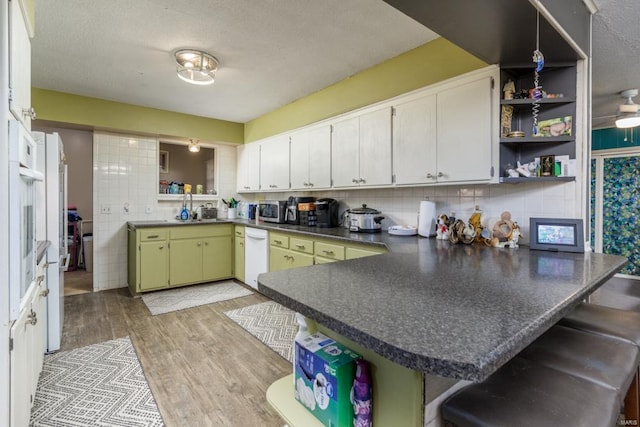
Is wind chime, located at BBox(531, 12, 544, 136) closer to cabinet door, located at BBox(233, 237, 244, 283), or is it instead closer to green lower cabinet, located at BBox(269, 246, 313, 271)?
green lower cabinet, located at BBox(269, 246, 313, 271)

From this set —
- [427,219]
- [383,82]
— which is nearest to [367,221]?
[427,219]

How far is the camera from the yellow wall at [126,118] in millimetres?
3645

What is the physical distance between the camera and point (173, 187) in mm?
4809

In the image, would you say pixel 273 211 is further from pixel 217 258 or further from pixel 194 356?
pixel 194 356

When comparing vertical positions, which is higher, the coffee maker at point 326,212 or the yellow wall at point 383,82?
the yellow wall at point 383,82

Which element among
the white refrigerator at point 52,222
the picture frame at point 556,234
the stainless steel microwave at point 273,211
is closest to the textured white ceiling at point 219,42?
the white refrigerator at point 52,222

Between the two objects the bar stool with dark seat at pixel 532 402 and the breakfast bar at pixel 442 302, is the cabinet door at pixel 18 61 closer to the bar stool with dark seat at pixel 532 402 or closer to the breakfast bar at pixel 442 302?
the breakfast bar at pixel 442 302

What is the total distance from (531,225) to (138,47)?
3.31 meters

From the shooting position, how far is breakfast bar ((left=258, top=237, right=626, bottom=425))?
63 cm

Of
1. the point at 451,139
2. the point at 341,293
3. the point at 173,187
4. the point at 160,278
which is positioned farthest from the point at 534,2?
the point at 173,187

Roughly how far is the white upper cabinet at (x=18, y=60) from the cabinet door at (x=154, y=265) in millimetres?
2623

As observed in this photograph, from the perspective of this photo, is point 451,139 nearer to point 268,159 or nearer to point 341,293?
point 341,293

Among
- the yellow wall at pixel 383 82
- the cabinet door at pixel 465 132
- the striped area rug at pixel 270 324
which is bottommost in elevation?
the striped area rug at pixel 270 324

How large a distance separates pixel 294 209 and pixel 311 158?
0.70 meters
